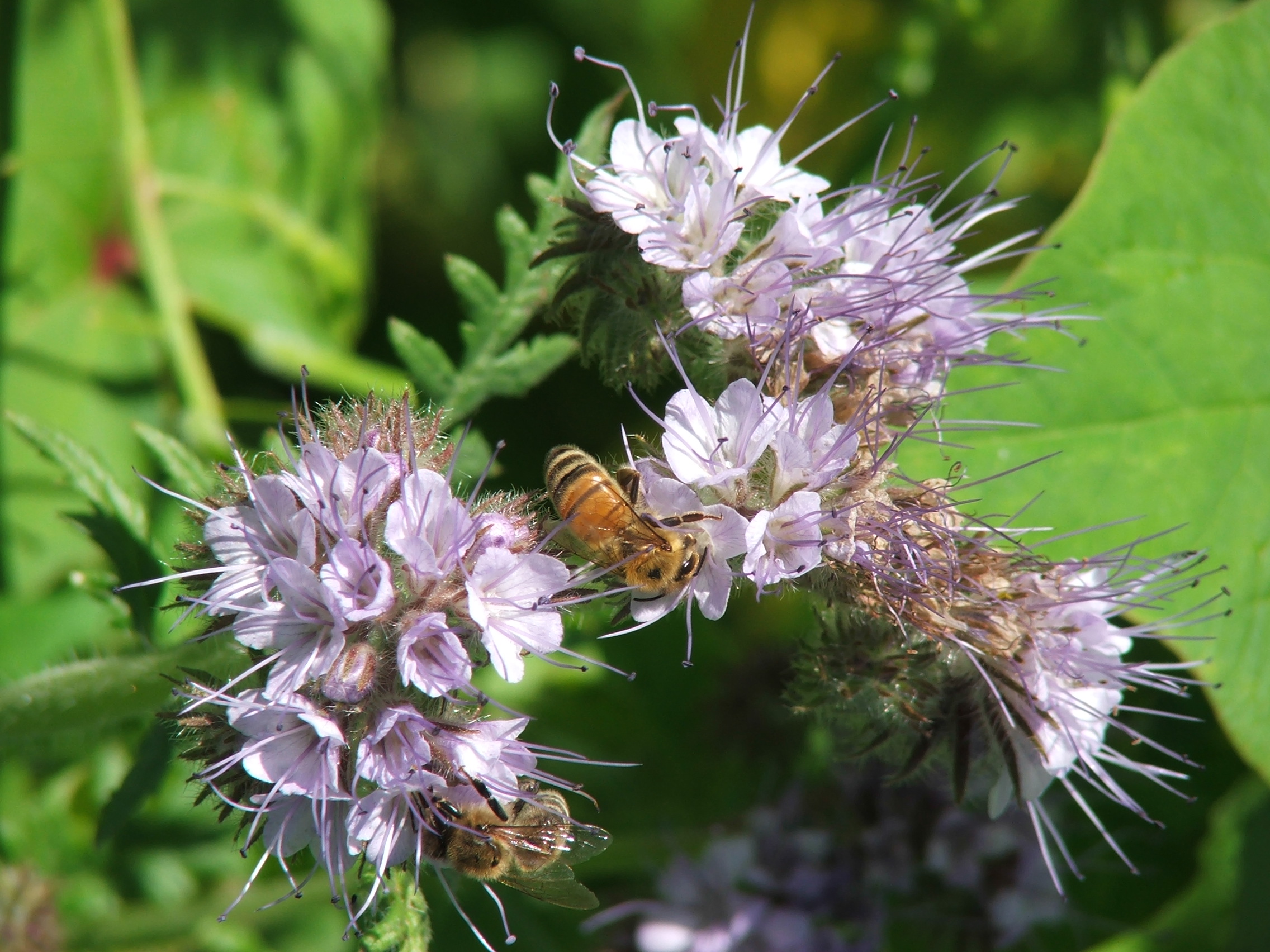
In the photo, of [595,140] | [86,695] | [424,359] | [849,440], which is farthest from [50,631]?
[849,440]

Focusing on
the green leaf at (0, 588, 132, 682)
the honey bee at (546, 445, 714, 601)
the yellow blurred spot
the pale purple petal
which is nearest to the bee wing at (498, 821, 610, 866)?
the pale purple petal

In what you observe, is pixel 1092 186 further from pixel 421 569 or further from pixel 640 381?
pixel 421 569

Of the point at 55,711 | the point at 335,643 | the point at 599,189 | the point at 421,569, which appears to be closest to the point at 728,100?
the point at 599,189

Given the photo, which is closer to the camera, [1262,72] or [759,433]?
[759,433]

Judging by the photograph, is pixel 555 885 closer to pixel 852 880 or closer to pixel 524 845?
pixel 524 845

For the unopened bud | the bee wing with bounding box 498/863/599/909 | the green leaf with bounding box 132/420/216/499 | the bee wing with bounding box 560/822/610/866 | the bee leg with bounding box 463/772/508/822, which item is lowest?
the bee wing with bounding box 498/863/599/909

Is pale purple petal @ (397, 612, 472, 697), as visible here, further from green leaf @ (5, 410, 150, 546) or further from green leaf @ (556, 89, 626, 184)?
green leaf @ (556, 89, 626, 184)
